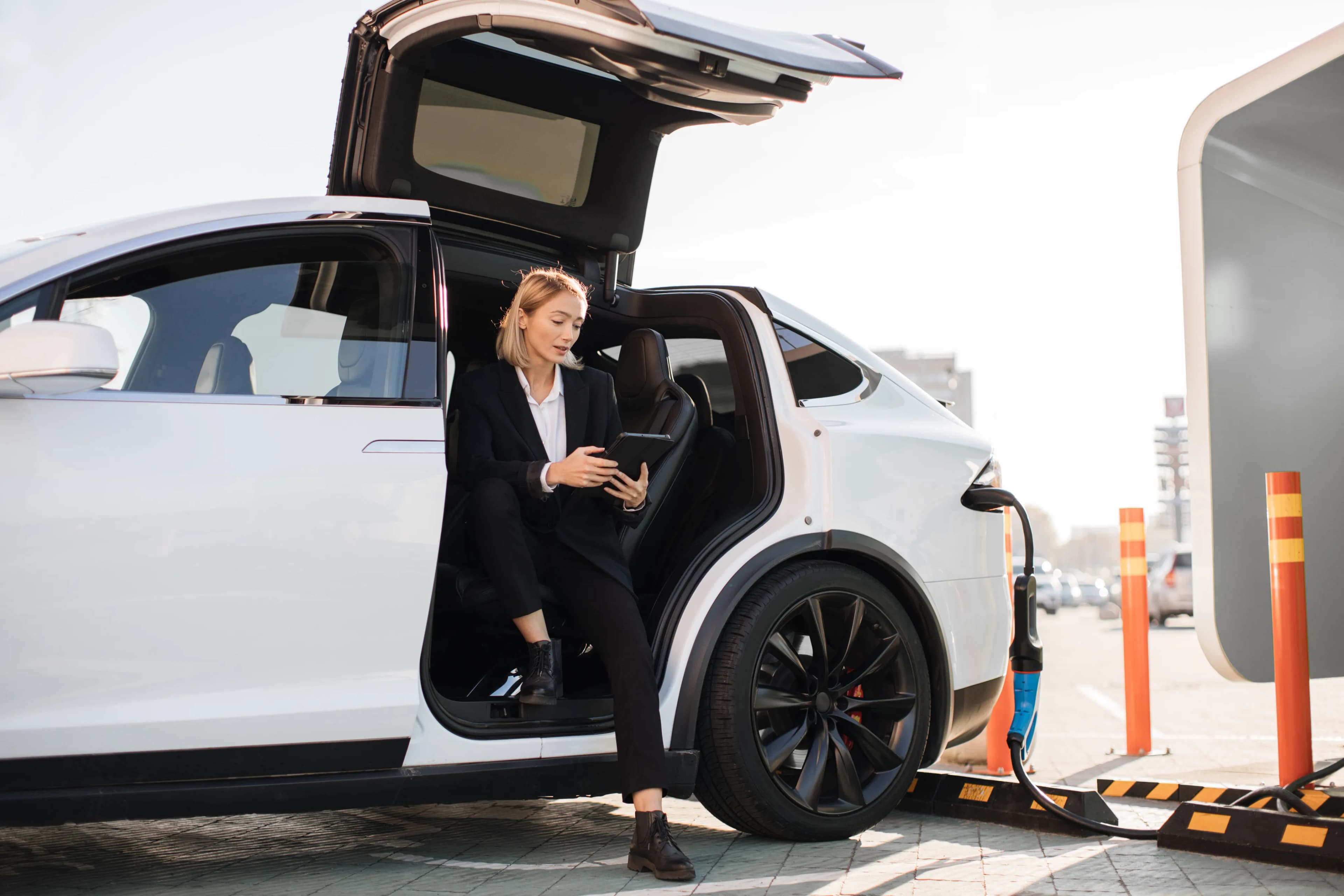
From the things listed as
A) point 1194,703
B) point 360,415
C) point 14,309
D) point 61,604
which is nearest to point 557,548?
point 360,415

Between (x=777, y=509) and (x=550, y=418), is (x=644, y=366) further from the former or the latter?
Result: (x=777, y=509)

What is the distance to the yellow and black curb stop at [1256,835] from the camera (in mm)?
3025

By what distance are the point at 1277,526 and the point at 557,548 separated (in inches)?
104

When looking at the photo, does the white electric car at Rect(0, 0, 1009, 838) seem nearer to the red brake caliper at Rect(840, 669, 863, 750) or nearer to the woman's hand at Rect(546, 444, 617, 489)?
the red brake caliper at Rect(840, 669, 863, 750)

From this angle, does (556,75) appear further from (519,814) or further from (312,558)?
(519,814)

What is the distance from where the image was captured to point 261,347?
9.87 ft

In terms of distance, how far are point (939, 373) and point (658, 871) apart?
88.4m

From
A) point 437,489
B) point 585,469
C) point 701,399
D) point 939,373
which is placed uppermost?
point 939,373

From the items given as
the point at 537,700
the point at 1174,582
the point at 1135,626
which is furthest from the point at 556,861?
the point at 1174,582

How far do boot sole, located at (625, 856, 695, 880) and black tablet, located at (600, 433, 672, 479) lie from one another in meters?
1.08

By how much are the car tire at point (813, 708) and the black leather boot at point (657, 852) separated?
1.11 ft

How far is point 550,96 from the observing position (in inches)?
153

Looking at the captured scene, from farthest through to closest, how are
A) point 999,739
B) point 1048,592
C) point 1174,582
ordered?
point 1048,592
point 1174,582
point 999,739

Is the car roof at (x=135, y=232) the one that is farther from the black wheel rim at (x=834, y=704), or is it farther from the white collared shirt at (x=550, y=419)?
the black wheel rim at (x=834, y=704)
